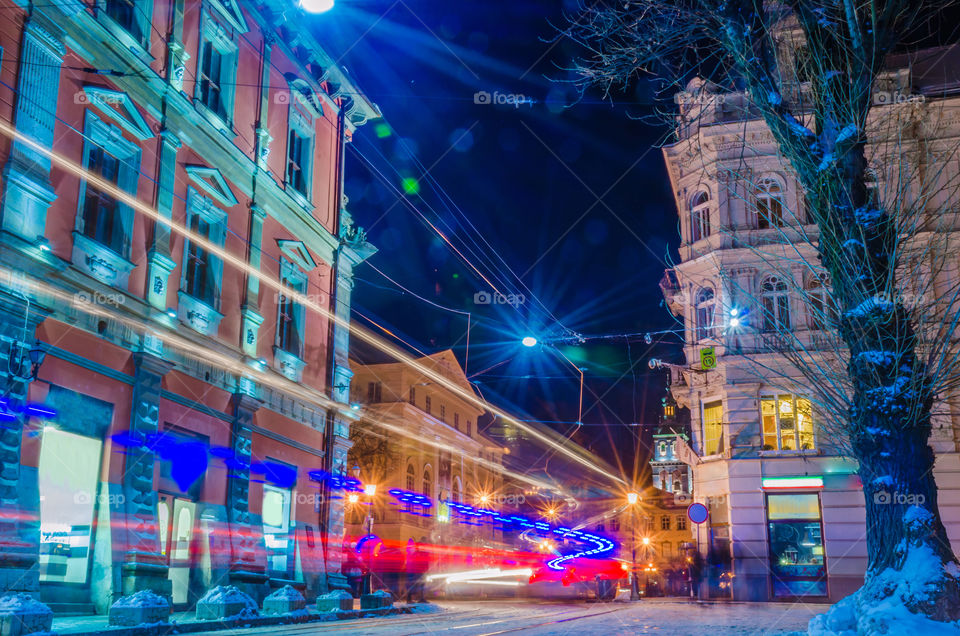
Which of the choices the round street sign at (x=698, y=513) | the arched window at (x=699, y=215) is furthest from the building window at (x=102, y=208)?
the arched window at (x=699, y=215)

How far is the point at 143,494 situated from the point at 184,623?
11.1 feet

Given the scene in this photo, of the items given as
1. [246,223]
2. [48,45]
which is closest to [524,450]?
[246,223]

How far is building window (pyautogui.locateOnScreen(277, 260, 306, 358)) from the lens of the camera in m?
24.1

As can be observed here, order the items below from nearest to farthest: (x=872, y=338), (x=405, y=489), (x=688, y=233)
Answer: (x=872, y=338)
(x=688, y=233)
(x=405, y=489)

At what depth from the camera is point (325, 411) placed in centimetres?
2609

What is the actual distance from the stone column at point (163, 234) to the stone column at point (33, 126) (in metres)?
3.16

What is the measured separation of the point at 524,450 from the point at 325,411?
227 ft

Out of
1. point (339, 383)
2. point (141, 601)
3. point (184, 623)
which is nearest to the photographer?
point (141, 601)

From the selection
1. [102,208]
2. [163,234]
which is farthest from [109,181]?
[163,234]

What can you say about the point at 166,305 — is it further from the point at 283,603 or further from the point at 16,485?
the point at 283,603

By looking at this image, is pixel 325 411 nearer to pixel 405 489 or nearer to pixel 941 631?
pixel 941 631

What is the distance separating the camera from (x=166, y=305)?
59.9 feet

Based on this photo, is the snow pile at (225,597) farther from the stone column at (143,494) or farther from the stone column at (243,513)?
the stone column at (243,513)

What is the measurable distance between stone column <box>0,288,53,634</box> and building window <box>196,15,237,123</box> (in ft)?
27.2
